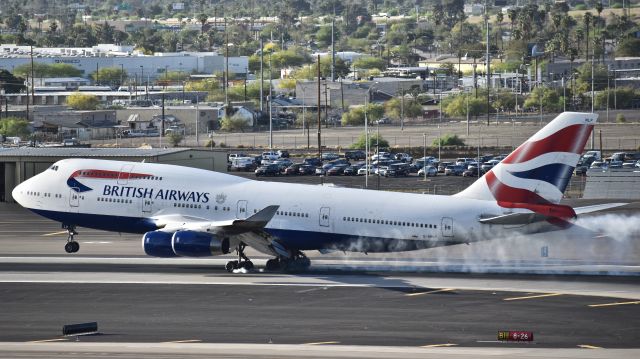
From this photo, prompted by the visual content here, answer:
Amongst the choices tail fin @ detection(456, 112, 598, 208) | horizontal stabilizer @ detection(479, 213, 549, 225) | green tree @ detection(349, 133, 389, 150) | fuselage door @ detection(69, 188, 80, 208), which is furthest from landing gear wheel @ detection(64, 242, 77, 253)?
green tree @ detection(349, 133, 389, 150)

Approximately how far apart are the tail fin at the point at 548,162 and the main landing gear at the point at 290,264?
10169 mm

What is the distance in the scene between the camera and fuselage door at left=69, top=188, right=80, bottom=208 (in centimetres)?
6431

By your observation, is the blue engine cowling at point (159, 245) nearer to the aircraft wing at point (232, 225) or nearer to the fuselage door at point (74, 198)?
the aircraft wing at point (232, 225)

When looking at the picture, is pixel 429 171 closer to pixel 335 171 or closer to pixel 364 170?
pixel 364 170

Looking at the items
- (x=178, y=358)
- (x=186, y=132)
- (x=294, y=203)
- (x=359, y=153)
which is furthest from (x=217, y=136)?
(x=178, y=358)

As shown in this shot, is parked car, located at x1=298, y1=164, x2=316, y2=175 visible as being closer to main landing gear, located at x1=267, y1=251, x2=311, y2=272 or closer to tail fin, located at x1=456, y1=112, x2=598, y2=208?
main landing gear, located at x1=267, y1=251, x2=311, y2=272

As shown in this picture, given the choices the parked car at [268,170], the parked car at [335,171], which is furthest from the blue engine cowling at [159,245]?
the parked car at [268,170]

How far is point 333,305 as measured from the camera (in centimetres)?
5216

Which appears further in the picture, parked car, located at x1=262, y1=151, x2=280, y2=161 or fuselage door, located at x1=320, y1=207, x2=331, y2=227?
parked car, located at x1=262, y1=151, x2=280, y2=161

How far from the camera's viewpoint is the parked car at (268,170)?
412 ft

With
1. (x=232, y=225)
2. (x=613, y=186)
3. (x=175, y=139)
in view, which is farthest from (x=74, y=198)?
(x=175, y=139)

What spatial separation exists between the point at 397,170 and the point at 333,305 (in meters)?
71.0

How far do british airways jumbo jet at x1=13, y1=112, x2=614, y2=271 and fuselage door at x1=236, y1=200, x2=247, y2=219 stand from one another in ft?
0.16

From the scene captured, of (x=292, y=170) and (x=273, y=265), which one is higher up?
(x=292, y=170)
